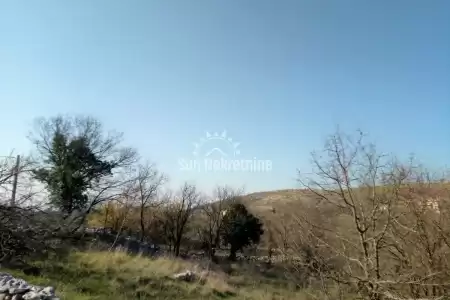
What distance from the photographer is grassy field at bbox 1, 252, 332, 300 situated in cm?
840

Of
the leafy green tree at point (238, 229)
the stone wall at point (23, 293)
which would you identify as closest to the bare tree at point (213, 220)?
the leafy green tree at point (238, 229)

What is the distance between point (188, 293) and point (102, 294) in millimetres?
2798

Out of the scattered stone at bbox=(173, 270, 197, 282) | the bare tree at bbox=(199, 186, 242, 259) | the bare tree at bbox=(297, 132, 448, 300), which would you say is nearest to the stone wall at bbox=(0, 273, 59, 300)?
the bare tree at bbox=(297, 132, 448, 300)

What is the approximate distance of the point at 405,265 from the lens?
5.06m

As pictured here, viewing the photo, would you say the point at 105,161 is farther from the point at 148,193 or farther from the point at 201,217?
the point at 201,217

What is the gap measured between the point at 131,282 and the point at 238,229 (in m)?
12.2

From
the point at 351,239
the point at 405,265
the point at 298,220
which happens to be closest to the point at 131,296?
the point at 298,220

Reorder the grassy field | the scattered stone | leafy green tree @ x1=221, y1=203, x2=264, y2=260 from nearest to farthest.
Result: the grassy field → the scattered stone → leafy green tree @ x1=221, y1=203, x2=264, y2=260

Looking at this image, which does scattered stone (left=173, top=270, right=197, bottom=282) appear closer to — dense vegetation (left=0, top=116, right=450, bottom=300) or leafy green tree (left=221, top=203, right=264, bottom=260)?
dense vegetation (left=0, top=116, right=450, bottom=300)

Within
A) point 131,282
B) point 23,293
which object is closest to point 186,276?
point 131,282

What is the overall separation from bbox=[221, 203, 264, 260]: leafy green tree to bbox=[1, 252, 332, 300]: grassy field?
7.20 m

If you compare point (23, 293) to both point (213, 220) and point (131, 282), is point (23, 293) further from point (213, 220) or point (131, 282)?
point (213, 220)

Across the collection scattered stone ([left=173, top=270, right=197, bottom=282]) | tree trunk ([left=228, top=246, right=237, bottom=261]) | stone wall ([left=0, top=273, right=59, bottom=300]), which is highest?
stone wall ([left=0, top=273, right=59, bottom=300])

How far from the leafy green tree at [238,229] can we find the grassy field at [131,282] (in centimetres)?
720
